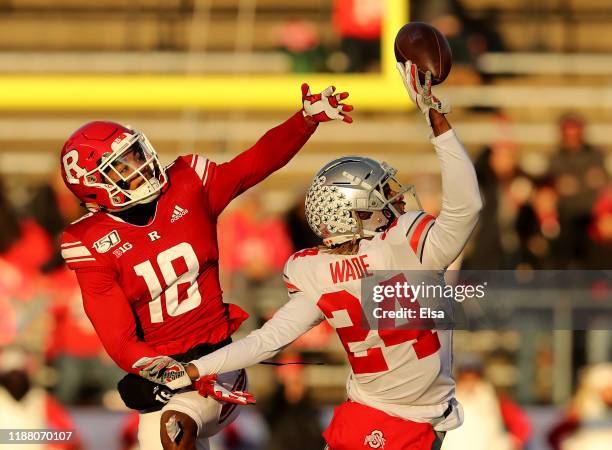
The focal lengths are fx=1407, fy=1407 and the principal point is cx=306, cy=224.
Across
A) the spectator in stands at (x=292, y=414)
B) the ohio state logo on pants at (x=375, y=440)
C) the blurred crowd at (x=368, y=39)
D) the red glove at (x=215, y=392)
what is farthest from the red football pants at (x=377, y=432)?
the blurred crowd at (x=368, y=39)

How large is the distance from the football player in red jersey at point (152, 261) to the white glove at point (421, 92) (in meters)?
0.59

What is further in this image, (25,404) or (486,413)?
(486,413)

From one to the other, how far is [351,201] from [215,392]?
31.6 inches

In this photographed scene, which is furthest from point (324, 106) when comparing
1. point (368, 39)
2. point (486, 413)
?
point (368, 39)

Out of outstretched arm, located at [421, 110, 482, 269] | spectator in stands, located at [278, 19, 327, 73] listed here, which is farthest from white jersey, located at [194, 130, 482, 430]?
spectator in stands, located at [278, 19, 327, 73]

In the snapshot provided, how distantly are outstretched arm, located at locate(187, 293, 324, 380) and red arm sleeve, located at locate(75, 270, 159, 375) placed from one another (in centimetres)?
28

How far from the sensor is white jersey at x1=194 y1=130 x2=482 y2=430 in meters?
4.80

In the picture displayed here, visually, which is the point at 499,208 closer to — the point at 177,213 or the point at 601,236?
the point at 601,236

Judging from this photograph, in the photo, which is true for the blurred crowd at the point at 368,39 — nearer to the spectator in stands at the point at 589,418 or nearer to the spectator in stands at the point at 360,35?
the spectator in stands at the point at 360,35

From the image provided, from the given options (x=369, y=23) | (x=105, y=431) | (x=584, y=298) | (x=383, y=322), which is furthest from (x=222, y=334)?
(x=369, y=23)

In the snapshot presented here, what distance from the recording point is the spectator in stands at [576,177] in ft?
28.8

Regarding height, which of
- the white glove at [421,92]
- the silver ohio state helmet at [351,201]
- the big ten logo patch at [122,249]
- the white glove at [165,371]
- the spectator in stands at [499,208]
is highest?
the white glove at [421,92]

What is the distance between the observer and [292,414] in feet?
26.3

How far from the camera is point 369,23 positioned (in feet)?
33.4
